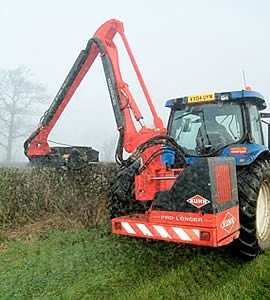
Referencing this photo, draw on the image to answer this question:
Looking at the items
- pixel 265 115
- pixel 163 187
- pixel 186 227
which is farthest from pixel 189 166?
pixel 265 115

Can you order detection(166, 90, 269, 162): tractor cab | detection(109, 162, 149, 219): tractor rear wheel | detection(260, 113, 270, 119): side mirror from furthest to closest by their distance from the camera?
1. detection(260, 113, 270, 119): side mirror
2. detection(166, 90, 269, 162): tractor cab
3. detection(109, 162, 149, 219): tractor rear wheel

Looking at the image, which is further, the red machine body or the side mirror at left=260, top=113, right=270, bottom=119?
the side mirror at left=260, top=113, right=270, bottom=119

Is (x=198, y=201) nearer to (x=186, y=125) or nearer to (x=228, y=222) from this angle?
(x=228, y=222)

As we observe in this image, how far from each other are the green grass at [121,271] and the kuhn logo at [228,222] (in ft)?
1.73

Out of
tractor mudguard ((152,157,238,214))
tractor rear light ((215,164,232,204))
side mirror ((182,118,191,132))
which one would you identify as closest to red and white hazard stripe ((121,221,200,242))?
tractor mudguard ((152,157,238,214))

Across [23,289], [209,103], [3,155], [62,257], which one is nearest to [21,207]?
[62,257]

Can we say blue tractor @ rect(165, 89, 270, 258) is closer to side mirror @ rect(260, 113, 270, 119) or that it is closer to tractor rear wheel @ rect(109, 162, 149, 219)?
side mirror @ rect(260, 113, 270, 119)

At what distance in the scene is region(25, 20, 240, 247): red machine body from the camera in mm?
3598

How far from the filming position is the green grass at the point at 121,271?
3.53m

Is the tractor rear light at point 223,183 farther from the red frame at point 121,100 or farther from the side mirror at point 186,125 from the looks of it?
the side mirror at point 186,125

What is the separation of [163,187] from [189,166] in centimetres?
86

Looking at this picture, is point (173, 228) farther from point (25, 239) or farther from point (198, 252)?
point (25, 239)

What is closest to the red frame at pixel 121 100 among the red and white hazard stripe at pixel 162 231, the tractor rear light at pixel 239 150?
the tractor rear light at pixel 239 150

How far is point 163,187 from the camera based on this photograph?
454 centimetres
